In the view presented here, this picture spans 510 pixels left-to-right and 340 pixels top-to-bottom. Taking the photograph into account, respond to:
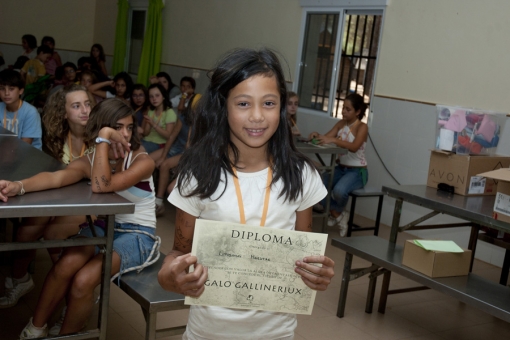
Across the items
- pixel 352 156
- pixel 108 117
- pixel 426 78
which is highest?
pixel 426 78

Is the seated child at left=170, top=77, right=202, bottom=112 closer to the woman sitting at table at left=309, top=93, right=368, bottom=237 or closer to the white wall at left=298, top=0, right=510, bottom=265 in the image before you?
the woman sitting at table at left=309, top=93, right=368, bottom=237

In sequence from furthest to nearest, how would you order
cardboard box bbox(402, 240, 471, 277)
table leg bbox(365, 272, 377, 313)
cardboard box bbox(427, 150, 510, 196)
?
table leg bbox(365, 272, 377, 313), cardboard box bbox(427, 150, 510, 196), cardboard box bbox(402, 240, 471, 277)

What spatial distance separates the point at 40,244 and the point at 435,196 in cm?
225

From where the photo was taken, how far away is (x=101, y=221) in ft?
9.94

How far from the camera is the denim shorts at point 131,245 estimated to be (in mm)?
2686

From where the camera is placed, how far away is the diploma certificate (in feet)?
4.64

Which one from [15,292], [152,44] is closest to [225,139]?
[15,292]

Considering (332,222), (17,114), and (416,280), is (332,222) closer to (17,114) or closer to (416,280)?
(416,280)

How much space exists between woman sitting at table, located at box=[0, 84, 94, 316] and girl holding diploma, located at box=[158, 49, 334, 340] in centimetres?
194

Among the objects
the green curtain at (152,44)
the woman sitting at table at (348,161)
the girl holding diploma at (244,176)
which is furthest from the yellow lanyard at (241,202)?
the green curtain at (152,44)

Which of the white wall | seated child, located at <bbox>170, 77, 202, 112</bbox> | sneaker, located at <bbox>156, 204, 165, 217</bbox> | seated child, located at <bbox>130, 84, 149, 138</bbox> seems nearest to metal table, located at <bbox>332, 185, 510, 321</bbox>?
the white wall

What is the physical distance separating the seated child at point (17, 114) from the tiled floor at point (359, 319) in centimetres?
87

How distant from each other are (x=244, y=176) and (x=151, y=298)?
1055 millimetres

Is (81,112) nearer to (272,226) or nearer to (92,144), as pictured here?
(92,144)
